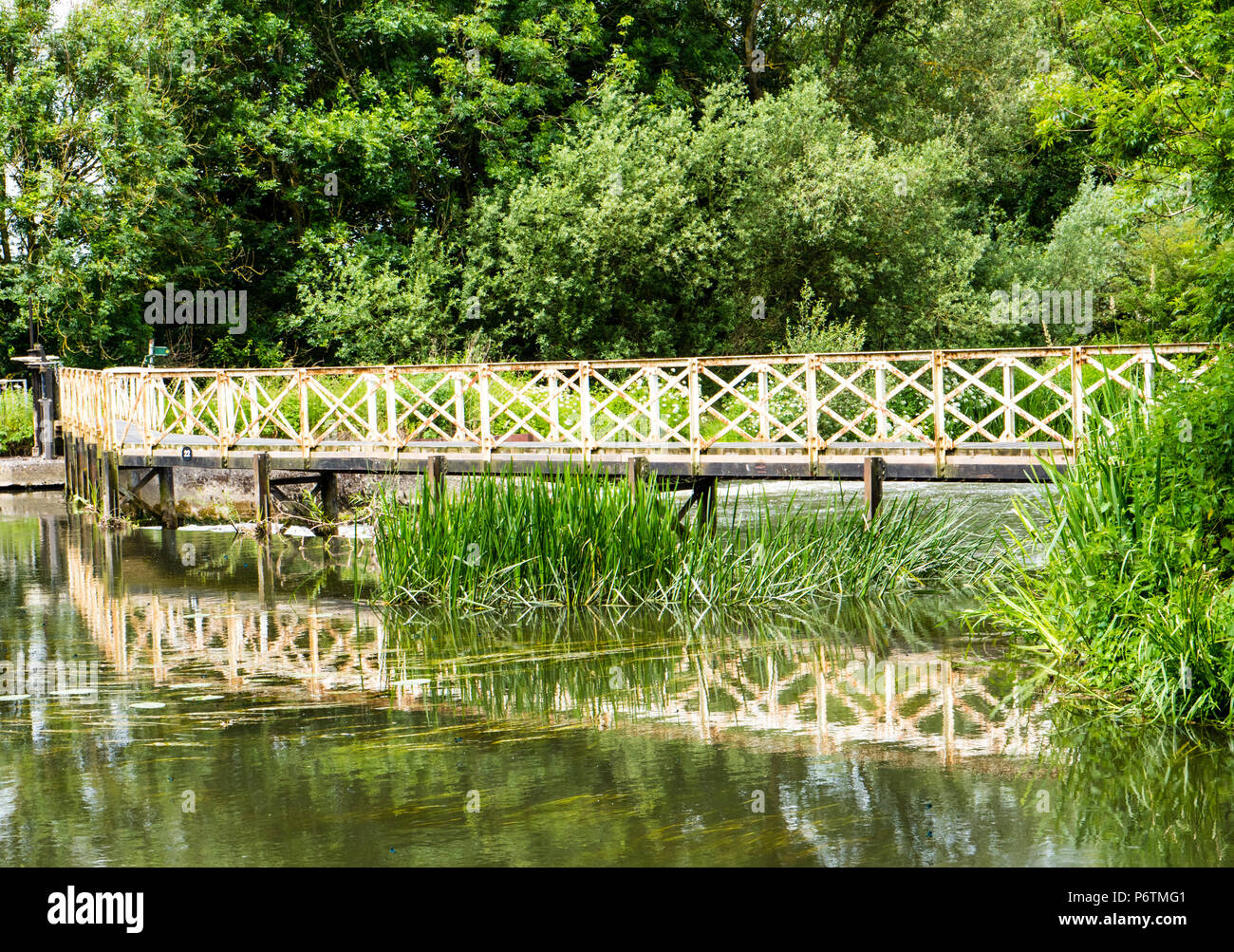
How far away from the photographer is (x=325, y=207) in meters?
29.0

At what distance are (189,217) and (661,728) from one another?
22501 mm

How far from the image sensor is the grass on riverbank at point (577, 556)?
11.2 metres

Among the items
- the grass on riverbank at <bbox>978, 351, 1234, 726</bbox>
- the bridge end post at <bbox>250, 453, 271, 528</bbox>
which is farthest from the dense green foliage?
the grass on riverbank at <bbox>978, 351, 1234, 726</bbox>

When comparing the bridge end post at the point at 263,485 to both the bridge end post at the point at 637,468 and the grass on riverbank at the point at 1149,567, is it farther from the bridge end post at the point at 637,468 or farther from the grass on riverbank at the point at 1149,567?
the grass on riverbank at the point at 1149,567

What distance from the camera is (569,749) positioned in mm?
7086

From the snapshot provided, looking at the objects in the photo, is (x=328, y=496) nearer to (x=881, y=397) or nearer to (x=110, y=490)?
(x=110, y=490)

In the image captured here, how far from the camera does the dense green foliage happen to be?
25.9 m

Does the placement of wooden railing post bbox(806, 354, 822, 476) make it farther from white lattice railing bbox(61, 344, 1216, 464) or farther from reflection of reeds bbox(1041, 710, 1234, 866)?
reflection of reeds bbox(1041, 710, 1234, 866)

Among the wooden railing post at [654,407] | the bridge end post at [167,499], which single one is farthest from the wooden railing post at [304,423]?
the wooden railing post at [654,407]

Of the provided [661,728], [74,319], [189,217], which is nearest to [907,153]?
[189,217]

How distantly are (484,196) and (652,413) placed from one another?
1584 centimetres

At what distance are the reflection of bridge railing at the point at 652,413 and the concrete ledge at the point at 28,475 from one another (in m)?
1.29

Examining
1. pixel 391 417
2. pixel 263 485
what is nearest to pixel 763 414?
pixel 391 417
